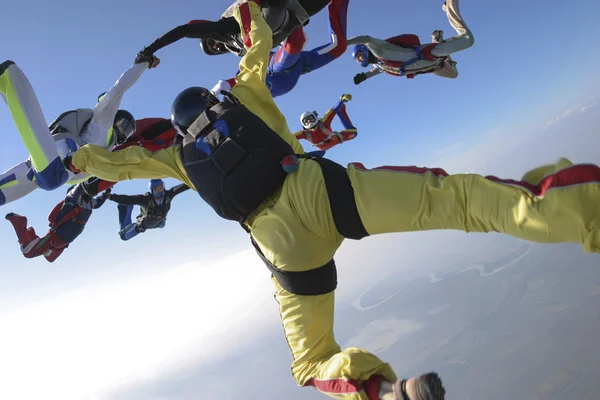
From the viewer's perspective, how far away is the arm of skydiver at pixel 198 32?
383 centimetres

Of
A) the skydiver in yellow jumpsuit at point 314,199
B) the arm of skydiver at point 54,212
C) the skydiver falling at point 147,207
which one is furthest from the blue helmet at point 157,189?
the skydiver in yellow jumpsuit at point 314,199

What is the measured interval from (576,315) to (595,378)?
25493 millimetres

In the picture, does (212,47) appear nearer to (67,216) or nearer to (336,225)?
(336,225)

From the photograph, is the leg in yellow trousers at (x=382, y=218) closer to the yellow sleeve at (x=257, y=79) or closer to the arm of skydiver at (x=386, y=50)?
the yellow sleeve at (x=257, y=79)

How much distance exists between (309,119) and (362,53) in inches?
93.9

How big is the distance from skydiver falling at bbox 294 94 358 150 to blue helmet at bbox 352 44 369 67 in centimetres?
199

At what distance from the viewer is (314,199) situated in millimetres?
2514

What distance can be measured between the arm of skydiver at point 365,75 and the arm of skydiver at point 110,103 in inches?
132

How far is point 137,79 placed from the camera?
13.4 ft

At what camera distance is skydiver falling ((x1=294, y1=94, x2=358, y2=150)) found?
7965 millimetres

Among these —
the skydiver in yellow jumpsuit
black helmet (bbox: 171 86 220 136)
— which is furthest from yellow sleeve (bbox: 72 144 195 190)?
black helmet (bbox: 171 86 220 136)

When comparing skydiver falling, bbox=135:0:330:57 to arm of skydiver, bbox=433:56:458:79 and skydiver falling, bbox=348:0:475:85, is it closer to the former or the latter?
skydiver falling, bbox=348:0:475:85

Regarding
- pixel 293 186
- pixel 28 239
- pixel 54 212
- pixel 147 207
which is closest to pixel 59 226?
pixel 54 212

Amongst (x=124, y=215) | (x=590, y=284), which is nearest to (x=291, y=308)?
(x=124, y=215)
